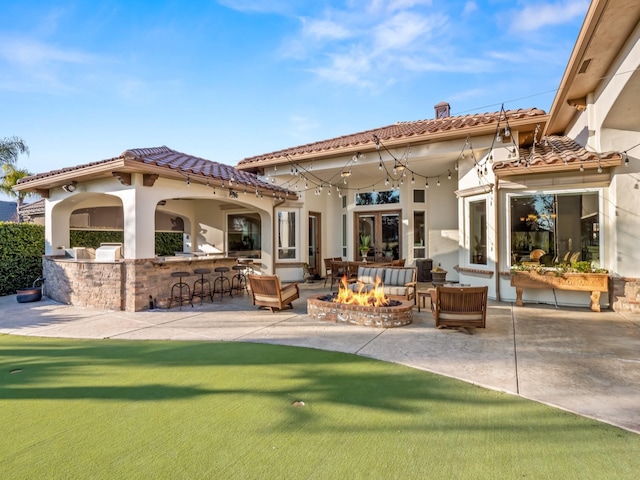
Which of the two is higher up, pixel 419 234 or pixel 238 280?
pixel 419 234

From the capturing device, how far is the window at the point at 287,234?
13.6 meters

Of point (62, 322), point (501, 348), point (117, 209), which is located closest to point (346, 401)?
point (501, 348)

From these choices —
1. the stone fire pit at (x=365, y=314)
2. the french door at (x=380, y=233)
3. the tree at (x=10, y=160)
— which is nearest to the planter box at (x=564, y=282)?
the stone fire pit at (x=365, y=314)

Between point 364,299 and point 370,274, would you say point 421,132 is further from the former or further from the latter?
point 364,299

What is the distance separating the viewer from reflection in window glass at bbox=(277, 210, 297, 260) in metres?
13.6

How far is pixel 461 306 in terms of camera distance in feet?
21.3

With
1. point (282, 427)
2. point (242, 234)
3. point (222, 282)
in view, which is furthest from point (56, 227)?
point (282, 427)

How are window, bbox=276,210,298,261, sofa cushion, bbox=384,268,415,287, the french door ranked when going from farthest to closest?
the french door
window, bbox=276,210,298,261
sofa cushion, bbox=384,268,415,287

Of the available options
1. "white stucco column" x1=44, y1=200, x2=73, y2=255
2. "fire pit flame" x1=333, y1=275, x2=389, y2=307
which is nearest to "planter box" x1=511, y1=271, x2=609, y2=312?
"fire pit flame" x1=333, y1=275, x2=389, y2=307

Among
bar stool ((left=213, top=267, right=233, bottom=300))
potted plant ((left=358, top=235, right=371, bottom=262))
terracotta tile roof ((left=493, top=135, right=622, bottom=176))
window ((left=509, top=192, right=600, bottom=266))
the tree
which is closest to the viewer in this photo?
terracotta tile roof ((left=493, top=135, right=622, bottom=176))

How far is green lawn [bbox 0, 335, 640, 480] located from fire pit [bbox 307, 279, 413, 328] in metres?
2.09

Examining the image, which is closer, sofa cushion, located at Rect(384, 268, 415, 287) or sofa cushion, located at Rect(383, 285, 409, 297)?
sofa cushion, located at Rect(383, 285, 409, 297)

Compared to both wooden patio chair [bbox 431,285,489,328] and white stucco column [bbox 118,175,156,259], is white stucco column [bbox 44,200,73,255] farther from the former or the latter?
wooden patio chair [bbox 431,285,489,328]

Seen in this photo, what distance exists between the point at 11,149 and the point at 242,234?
57.3 ft
